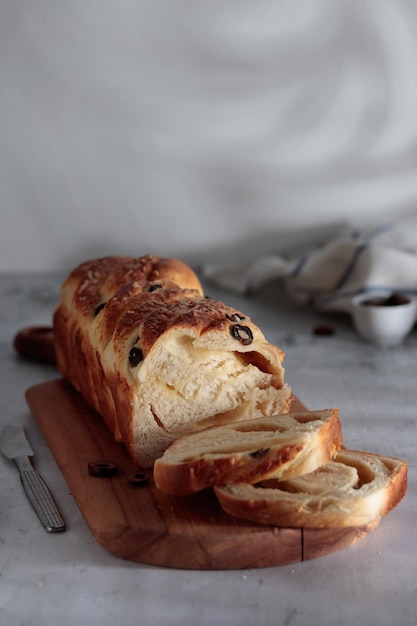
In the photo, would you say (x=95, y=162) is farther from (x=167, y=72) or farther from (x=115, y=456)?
(x=115, y=456)

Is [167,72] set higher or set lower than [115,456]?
higher

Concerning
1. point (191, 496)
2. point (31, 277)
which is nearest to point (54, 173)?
point (31, 277)

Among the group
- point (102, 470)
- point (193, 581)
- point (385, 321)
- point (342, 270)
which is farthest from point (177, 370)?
point (342, 270)

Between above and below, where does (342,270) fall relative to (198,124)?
below

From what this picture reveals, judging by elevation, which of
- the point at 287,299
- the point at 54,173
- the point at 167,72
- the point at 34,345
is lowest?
the point at 287,299

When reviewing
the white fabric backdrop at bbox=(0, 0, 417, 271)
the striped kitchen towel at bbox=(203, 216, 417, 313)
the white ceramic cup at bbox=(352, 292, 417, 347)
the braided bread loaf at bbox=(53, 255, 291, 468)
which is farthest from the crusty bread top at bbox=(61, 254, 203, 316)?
the white fabric backdrop at bbox=(0, 0, 417, 271)

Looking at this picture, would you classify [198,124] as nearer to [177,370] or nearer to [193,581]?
[177,370]
